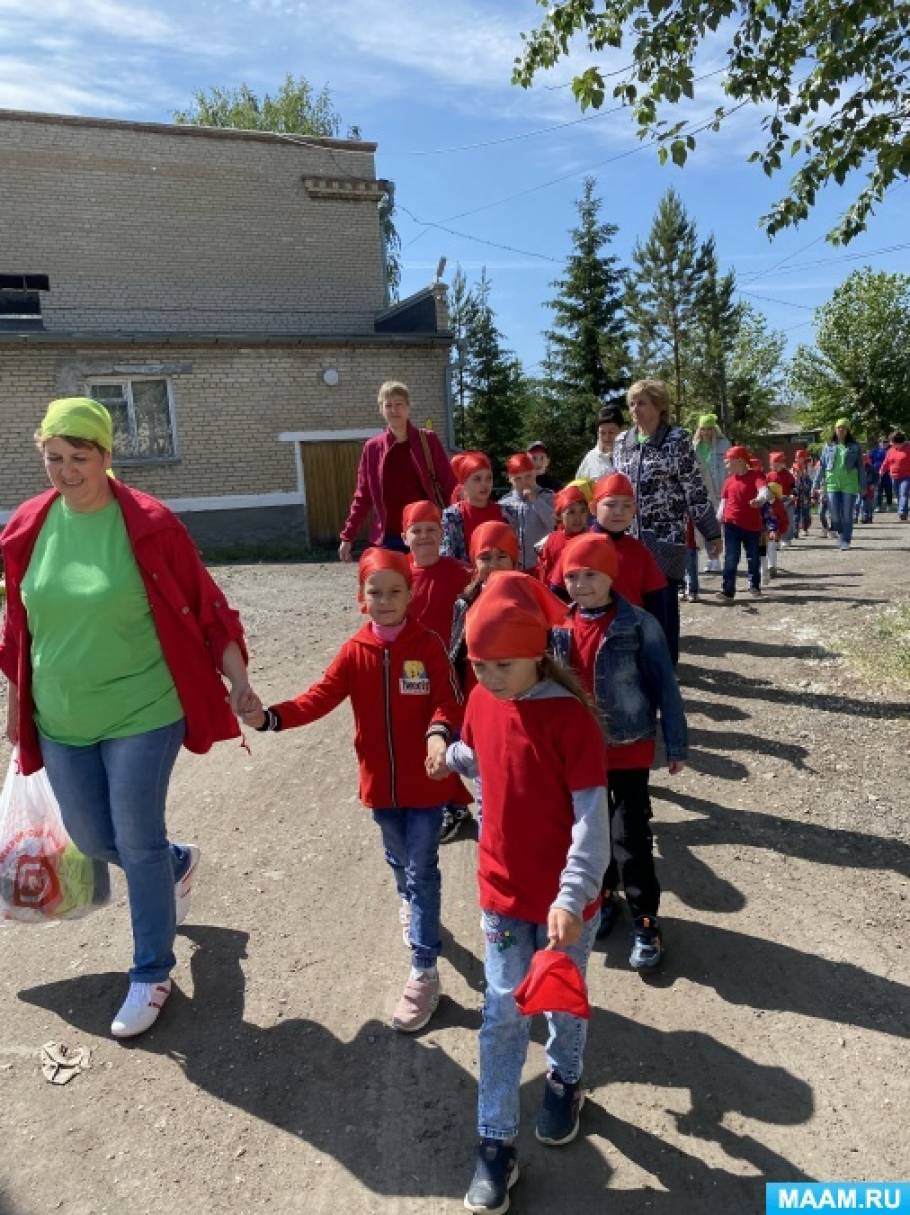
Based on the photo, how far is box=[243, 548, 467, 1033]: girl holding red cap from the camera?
296 centimetres

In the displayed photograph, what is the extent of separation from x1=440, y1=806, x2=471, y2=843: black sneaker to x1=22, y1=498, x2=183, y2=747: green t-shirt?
180cm

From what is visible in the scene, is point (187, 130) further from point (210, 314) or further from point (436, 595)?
point (436, 595)

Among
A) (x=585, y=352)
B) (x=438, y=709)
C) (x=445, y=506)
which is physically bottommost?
(x=438, y=709)

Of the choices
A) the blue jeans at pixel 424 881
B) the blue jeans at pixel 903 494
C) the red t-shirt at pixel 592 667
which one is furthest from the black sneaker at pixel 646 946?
the blue jeans at pixel 903 494

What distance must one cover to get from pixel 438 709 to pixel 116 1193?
5.20ft

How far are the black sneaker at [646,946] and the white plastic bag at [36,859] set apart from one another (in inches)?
80.3

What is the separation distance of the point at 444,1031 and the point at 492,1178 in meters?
0.74

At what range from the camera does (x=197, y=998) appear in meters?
3.13

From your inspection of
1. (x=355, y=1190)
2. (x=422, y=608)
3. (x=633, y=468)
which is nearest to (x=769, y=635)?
(x=633, y=468)

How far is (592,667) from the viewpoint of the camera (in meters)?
3.18

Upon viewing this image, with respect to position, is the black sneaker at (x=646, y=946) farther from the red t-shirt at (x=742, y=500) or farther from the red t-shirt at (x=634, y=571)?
the red t-shirt at (x=742, y=500)

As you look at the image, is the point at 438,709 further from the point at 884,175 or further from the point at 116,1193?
the point at 884,175

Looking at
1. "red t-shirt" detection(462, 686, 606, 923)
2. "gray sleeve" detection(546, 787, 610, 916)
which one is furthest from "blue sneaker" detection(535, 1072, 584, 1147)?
"gray sleeve" detection(546, 787, 610, 916)

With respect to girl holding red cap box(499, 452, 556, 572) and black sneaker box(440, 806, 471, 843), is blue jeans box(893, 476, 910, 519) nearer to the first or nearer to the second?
girl holding red cap box(499, 452, 556, 572)
